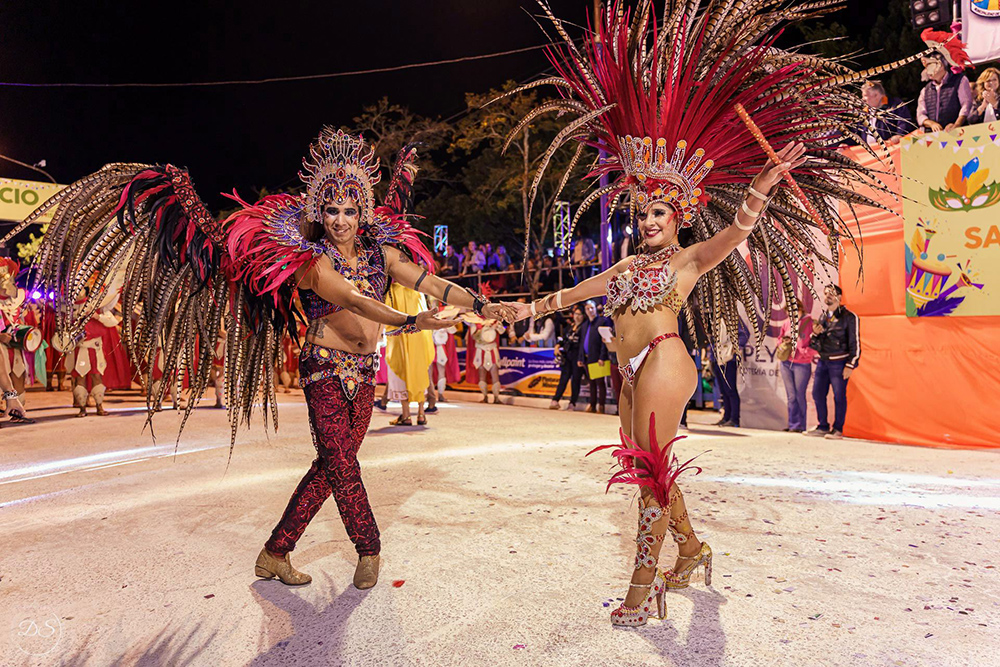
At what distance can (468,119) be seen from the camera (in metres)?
19.2

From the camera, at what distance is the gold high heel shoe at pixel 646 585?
2.71 metres

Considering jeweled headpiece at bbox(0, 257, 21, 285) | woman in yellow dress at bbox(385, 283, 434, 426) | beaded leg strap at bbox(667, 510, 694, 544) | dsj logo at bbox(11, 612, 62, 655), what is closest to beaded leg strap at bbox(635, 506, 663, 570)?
beaded leg strap at bbox(667, 510, 694, 544)

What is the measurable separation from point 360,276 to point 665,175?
4.82 ft

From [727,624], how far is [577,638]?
24.7 inches

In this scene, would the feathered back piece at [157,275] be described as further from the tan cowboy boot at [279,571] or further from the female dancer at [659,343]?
the female dancer at [659,343]

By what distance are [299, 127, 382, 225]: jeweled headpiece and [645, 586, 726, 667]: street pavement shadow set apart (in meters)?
2.26

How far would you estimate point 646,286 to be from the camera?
2951 millimetres

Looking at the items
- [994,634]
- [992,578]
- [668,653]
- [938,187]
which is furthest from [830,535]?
[938,187]

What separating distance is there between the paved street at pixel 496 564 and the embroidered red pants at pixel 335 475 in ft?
0.84

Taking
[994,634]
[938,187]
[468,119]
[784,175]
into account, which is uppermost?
[468,119]

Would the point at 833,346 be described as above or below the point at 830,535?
above

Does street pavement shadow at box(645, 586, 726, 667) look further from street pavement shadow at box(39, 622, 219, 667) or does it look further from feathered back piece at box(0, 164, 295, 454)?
feathered back piece at box(0, 164, 295, 454)

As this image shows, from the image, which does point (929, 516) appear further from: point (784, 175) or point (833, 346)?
point (833, 346)

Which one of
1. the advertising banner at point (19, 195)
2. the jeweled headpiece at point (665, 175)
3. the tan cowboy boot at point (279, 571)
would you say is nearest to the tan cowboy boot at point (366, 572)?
the tan cowboy boot at point (279, 571)
